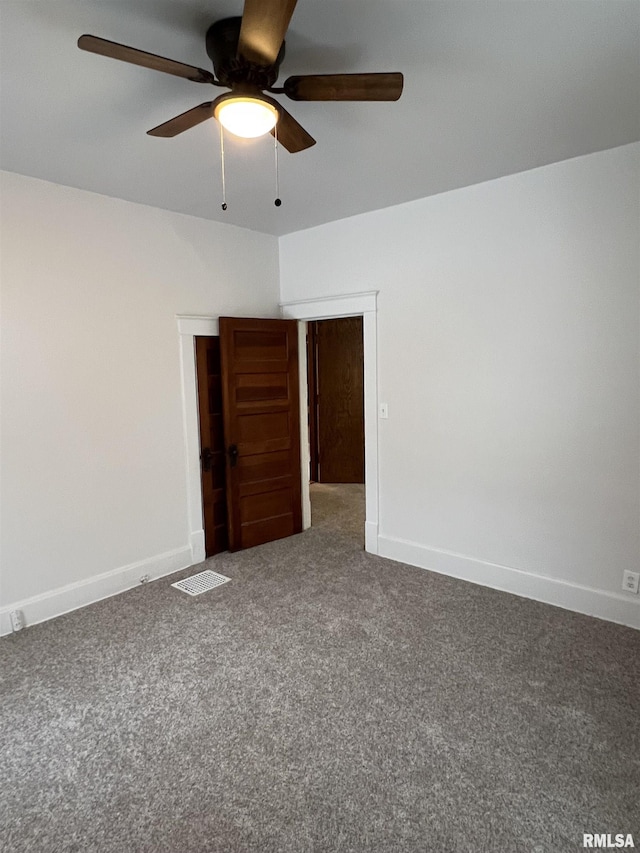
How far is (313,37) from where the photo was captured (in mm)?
1741

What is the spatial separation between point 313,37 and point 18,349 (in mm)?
2348

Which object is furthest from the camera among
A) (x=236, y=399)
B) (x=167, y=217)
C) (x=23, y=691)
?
(x=236, y=399)

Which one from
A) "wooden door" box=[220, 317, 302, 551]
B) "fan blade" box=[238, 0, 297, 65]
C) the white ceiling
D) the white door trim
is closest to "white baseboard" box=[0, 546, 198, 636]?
the white door trim

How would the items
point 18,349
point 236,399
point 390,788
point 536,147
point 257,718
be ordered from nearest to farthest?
point 390,788
point 257,718
point 536,147
point 18,349
point 236,399

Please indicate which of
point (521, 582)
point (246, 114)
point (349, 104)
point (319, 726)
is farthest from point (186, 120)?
point (521, 582)

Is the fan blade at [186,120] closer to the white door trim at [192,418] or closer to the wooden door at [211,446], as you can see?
the white door trim at [192,418]

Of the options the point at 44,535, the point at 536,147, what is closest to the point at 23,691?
the point at 44,535

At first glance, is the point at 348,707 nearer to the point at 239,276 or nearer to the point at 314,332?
the point at 239,276

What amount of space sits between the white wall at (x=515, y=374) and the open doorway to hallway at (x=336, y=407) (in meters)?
2.11

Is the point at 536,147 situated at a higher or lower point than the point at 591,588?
higher

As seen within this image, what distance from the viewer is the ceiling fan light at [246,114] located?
5.60ft

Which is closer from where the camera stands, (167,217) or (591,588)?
(591,588)

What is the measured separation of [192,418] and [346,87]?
2.75 metres

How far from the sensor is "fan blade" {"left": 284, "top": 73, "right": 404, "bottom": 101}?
1.64 meters
